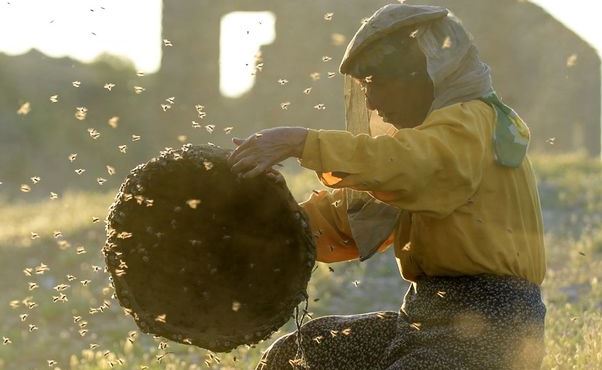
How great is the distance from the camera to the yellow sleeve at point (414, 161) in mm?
4480

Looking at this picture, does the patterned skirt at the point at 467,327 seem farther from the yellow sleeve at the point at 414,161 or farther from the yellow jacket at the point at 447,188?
the yellow sleeve at the point at 414,161

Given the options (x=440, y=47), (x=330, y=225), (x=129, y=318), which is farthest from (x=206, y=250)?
(x=129, y=318)

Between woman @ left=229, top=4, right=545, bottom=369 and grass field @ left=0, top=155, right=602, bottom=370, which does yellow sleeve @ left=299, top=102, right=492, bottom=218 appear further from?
grass field @ left=0, top=155, right=602, bottom=370

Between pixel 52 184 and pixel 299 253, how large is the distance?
92.9ft

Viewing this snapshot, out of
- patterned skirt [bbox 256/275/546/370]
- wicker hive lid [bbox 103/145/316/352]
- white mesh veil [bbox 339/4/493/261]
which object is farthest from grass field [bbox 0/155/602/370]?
white mesh veil [bbox 339/4/493/261]

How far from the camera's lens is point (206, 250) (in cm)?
520

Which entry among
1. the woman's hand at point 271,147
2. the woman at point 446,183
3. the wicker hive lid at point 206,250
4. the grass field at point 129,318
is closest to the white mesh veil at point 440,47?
the woman at point 446,183

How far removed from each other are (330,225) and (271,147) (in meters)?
1.00

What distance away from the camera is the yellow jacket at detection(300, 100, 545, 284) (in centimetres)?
450

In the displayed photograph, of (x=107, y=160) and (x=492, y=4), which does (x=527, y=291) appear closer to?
(x=492, y=4)

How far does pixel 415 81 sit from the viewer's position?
192 inches

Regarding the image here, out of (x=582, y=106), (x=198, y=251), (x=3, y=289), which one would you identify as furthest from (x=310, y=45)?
(x=198, y=251)

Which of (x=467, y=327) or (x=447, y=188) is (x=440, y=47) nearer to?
(x=447, y=188)

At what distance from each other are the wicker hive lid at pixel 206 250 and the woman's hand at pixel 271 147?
291 millimetres
